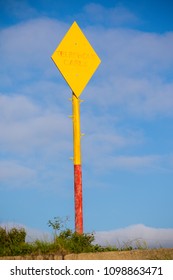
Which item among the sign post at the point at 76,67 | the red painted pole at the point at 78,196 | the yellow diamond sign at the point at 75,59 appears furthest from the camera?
the yellow diamond sign at the point at 75,59

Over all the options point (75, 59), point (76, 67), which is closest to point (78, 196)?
point (76, 67)

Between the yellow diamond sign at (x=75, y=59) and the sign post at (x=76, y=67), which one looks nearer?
the sign post at (x=76, y=67)

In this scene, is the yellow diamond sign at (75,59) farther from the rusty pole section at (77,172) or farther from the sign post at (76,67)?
the rusty pole section at (77,172)

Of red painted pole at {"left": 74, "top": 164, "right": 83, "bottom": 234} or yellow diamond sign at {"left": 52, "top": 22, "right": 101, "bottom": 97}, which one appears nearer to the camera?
red painted pole at {"left": 74, "top": 164, "right": 83, "bottom": 234}

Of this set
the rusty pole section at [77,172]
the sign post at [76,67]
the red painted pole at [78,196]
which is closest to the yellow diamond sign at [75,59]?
the sign post at [76,67]

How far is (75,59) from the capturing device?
10.8 meters

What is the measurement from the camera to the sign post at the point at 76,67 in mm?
10242

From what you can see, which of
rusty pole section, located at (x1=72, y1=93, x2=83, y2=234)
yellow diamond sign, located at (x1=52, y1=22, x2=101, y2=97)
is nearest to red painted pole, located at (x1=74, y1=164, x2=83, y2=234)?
rusty pole section, located at (x1=72, y1=93, x2=83, y2=234)

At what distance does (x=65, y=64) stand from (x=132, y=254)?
15.9ft

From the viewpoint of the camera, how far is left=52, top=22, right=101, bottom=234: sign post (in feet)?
33.6

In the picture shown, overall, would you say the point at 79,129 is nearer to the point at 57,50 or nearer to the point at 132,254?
the point at 57,50

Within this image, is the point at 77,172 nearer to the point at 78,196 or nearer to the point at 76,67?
the point at 78,196

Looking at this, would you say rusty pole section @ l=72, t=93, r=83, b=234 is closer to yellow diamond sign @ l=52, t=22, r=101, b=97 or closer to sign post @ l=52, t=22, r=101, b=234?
sign post @ l=52, t=22, r=101, b=234
